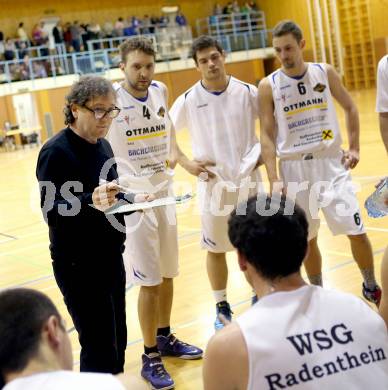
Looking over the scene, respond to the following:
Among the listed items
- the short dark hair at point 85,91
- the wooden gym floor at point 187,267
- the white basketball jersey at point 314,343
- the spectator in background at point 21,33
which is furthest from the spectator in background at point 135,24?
the white basketball jersey at point 314,343

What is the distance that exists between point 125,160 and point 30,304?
116 inches

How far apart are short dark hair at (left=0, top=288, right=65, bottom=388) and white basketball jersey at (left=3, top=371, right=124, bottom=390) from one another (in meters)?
0.06

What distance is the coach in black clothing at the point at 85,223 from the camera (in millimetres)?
3406

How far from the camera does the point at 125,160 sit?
189 inches

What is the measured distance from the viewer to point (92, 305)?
11.5ft

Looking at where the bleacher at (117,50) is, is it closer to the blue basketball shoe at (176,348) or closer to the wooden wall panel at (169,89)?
the wooden wall panel at (169,89)

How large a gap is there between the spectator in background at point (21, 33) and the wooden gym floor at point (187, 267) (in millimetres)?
16799

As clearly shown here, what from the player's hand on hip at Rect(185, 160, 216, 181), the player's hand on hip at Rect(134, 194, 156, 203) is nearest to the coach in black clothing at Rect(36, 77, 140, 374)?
the player's hand on hip at Rect(134, 194, 156, 203)

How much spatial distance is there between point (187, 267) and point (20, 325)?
555 cm

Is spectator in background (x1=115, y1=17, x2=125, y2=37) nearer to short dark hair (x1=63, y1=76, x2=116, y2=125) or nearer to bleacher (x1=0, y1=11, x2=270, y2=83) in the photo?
bleacher (x1=0, y1=11, x2=270, y2=83)

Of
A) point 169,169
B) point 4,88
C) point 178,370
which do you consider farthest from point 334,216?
point 4,88

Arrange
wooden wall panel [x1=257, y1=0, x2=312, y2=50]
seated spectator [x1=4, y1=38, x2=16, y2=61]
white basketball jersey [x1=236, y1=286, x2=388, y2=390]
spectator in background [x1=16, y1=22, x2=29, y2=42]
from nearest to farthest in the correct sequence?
white basketball jersey [x1=236, y1=286, x2=388, y2=390], seated spectator [x1=4, y1=38, x2=16, y2=61], spectator in background [x1=16, y1=22, x2=29, y2=42], wooden wall panel [x1=257, y1=0, x2=312, y2=50]

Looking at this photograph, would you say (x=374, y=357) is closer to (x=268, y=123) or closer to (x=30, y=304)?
(x=30, y=304)

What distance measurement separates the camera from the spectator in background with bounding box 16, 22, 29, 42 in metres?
28.9
